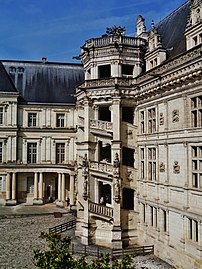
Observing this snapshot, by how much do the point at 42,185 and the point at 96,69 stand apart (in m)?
16.9

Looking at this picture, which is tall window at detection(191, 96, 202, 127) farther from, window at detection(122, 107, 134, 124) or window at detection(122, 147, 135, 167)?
window at detection(122, 147, 135, 167)

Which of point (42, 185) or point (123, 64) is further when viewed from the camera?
point (42, 185)

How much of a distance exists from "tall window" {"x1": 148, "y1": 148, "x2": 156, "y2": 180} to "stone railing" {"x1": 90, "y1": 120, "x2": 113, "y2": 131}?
2983 millimetres

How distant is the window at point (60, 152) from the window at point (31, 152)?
239 cm

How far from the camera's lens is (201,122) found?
14.9m

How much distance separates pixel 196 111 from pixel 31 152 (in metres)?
23.9

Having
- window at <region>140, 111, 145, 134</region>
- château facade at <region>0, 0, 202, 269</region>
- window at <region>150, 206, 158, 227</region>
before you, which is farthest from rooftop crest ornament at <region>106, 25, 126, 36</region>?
window at <region>150, 206, 158, 227</region>

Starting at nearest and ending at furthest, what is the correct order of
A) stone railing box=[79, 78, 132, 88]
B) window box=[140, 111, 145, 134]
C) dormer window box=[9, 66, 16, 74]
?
window box=[140, 111, 145, 134] → stone railing box=[79, 78, 132, 88] → dormer window box=[9, 66, 16, 74]

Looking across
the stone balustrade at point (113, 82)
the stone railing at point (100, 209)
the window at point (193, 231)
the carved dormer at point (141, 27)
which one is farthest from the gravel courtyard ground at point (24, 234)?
the carved dormer at point (141, 27)

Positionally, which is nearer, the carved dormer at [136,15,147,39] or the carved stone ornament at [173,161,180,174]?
the carved stone ornament at [173,161,180,174]

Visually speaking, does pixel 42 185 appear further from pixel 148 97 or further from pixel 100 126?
pixel 148 97

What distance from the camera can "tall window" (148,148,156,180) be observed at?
1897 centimetres

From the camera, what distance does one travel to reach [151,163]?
63.6 feet

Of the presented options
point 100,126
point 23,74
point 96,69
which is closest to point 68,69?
point 23,74
